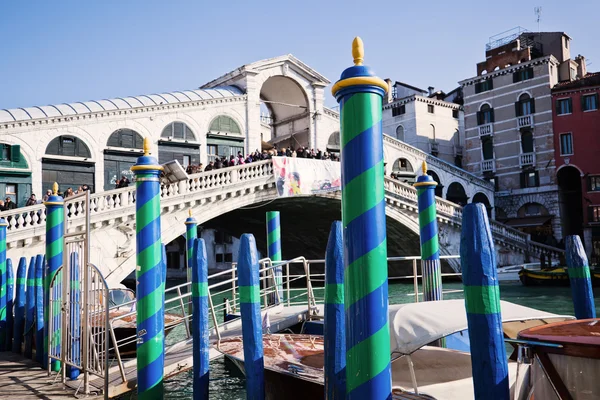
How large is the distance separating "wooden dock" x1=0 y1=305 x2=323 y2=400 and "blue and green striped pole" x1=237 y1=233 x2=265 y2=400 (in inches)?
62.5

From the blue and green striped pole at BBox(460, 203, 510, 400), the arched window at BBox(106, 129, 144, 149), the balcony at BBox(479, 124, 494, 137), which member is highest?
the balcony at BBox(479, 124, 494, 137)

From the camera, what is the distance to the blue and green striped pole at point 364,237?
8.13 feet

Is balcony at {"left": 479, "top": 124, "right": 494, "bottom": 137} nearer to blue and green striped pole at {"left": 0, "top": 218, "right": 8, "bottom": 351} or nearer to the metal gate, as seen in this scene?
blue and green striped pole at {"left": 0, "top": 218, "right": 8, "bottom": 351}

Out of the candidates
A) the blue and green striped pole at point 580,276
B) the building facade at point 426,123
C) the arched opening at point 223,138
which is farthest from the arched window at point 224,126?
the blue and green striped pole at point 580,276

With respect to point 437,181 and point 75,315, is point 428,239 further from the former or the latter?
point 437,181

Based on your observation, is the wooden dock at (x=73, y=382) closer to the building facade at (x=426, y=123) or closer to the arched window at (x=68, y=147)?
the arched window at (x=68, y=147)

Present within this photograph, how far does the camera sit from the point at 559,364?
2518 mm

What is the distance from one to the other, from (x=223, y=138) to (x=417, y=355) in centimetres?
1439

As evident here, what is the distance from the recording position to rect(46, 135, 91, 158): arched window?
47.6 ft

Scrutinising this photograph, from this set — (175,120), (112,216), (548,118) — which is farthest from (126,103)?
(548,118)

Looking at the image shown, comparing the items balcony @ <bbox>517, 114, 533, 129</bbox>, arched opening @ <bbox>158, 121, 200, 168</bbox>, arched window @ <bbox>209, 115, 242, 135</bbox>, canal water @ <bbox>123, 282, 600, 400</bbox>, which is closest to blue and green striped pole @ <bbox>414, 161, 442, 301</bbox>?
canal water @ <bbox>123, 282, 600, 400</bbox>

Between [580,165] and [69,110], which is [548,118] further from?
[69,110]

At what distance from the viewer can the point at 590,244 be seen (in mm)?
21125

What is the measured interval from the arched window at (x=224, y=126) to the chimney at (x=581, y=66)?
15.6m
